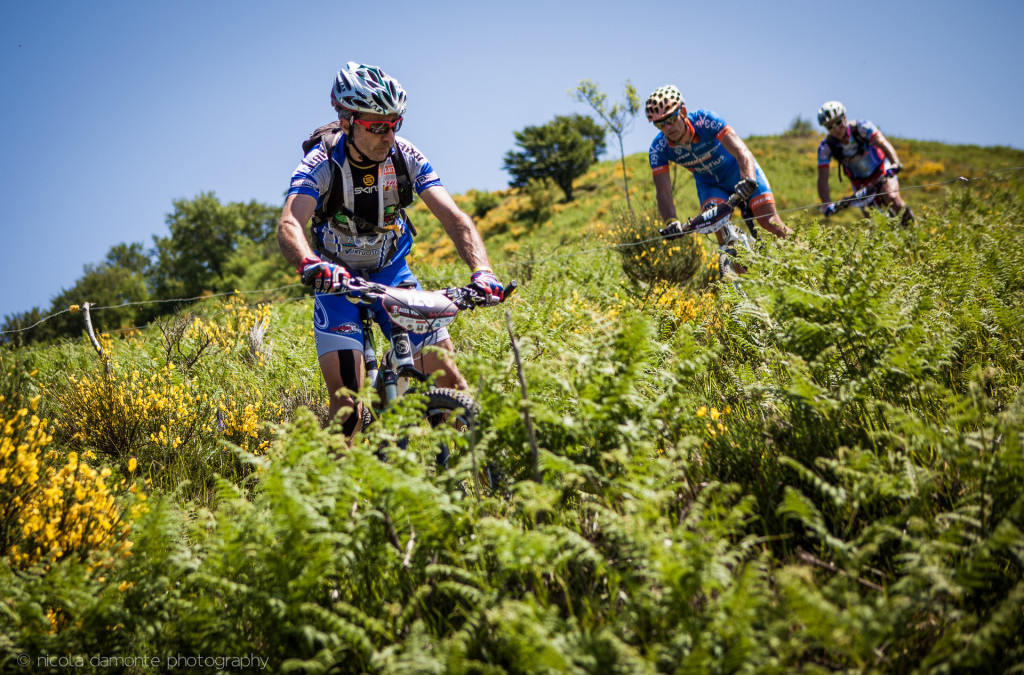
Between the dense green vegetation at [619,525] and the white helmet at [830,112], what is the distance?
5109 millimetres

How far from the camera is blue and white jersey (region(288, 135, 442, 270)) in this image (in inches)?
135

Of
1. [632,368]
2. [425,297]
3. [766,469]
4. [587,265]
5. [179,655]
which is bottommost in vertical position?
[179,655]

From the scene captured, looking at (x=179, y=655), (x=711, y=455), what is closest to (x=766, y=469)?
(x=711, y=455)

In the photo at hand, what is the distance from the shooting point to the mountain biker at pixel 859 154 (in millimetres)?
8391

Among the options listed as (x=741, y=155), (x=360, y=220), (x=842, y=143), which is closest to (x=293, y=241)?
(x=360, y=220)

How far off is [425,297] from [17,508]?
215 centimetres

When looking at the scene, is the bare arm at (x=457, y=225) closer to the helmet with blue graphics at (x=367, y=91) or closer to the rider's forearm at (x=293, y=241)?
the helmet with blue graphics at (x=367, y=91)

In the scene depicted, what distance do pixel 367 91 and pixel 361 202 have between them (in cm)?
63

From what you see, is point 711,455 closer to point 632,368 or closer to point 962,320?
point 632,368

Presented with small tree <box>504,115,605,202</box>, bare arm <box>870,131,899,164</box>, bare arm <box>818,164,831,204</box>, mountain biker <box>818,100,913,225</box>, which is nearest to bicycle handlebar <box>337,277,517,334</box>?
mountain biker <box>818,100,913,225</box>

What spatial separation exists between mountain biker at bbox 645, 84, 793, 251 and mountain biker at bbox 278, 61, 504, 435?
2.82m

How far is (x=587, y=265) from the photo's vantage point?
9.82 metres

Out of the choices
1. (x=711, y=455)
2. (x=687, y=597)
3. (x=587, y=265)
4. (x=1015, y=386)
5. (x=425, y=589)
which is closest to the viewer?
(x=687, y=597)

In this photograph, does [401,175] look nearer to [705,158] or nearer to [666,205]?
[666,205]
